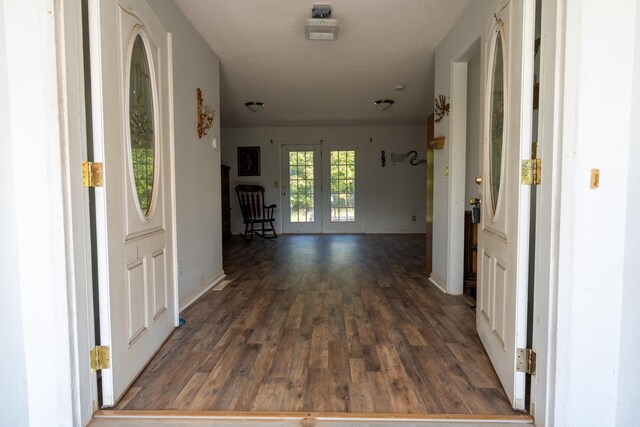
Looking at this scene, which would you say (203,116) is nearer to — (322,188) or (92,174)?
(92,174)

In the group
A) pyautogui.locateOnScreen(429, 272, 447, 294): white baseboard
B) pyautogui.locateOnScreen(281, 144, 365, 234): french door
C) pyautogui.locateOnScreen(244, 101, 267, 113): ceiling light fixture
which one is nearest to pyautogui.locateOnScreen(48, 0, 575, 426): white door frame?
pyautogui.locateOnScreen(429, 272, 447, 294): white baseboard

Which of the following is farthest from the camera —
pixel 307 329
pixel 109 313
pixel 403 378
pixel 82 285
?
pixel 307 329

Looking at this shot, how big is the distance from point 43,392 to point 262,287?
224 cm

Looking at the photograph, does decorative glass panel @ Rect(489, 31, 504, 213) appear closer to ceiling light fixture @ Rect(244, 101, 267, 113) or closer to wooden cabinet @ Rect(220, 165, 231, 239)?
ceiling light fixture @ Rect(244, 101, 267, 113)

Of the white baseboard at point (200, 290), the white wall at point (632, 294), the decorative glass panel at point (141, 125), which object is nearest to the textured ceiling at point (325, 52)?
the decorative glass panel at point (141, 125)

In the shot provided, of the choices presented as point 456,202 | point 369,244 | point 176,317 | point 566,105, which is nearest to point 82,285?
point 176,317

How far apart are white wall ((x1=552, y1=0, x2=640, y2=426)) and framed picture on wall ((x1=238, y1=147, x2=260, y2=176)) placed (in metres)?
7.10

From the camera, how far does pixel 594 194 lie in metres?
1.21

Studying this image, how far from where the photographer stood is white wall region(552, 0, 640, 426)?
1.18 m

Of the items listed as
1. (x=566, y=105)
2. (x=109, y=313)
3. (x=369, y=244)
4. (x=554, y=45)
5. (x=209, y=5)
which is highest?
(x=209, y=5)

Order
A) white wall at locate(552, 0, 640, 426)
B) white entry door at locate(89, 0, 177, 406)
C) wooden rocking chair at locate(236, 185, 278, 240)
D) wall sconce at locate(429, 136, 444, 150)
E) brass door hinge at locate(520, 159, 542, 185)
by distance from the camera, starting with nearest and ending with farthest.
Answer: white wall at locate(552, 0, 640, 426), brass door hinge at locate(520, 159, 542, 185), white entry door at locate(89, 0, 177, 406), wall sconce at locate(429, 136, 444, 150), wooden rocking chair at locate(236, 185, 278, 240)

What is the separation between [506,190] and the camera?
5.24ft

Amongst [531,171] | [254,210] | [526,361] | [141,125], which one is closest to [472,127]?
[531,171]

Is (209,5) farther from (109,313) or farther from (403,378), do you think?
(403,378)
